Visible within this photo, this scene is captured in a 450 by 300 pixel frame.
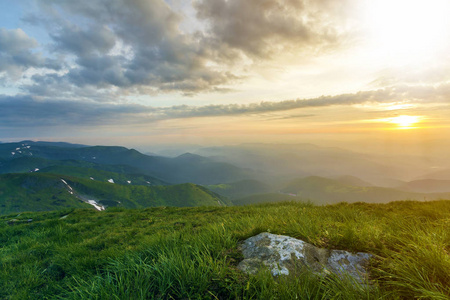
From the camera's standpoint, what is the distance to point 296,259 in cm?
417

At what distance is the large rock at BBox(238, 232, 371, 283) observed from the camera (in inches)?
155

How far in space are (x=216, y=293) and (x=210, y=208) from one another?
14530 mm

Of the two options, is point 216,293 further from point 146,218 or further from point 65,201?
point 65,201

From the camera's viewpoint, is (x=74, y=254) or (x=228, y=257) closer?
(x=228, y=257)

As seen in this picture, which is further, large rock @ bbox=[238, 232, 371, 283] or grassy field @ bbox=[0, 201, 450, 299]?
large rock @ bbox=[238, 232, 371, 283]

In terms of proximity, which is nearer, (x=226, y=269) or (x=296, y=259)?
(x=226, y=269)

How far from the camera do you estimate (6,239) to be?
36.4 feet

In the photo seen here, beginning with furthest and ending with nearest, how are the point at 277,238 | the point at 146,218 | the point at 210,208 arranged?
the point at 210,208
the point at 146,218
the point at 277,238

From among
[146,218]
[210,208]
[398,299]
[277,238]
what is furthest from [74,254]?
[210,208]

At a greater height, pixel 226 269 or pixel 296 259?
pixel 226 269

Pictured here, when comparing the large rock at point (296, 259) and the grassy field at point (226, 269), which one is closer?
the grassy field at point (226, 269)

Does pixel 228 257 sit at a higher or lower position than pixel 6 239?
higher

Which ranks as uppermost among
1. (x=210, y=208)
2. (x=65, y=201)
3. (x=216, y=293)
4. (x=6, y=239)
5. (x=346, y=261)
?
(x=216, y=293)

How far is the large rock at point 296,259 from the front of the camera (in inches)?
155
